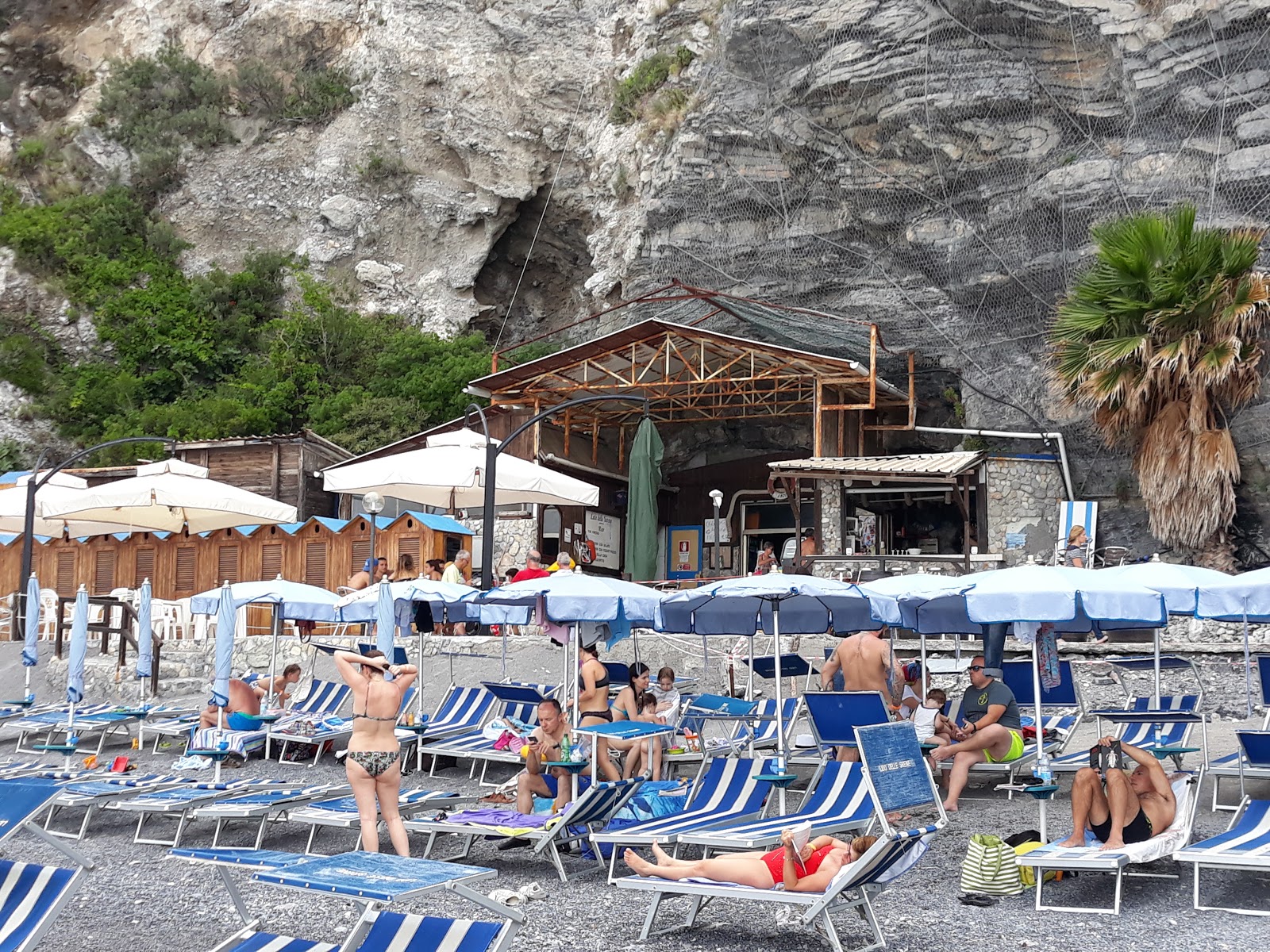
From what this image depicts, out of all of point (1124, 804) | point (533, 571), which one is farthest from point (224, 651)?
point (1124, 804)

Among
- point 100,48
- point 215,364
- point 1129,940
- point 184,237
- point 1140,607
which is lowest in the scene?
point 1129,940

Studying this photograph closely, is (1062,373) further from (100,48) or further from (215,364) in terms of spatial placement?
(100,48)

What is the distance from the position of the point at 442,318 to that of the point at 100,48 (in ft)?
62.3

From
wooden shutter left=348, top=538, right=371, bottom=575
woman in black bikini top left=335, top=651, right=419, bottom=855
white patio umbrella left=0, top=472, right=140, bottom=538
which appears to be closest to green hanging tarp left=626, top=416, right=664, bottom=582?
wooden shutter left=348, top=538, right=371, bottom=575

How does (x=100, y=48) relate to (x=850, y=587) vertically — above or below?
above

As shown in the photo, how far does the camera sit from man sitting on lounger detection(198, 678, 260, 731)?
10852 millimetres

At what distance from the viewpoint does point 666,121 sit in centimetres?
2884

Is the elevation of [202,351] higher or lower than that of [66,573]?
higher

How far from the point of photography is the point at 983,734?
885 cm

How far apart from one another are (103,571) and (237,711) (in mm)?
12777

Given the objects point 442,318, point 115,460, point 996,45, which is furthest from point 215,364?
point 996,45

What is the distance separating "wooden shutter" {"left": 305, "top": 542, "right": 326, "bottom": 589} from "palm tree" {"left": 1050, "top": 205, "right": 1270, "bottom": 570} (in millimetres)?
12359

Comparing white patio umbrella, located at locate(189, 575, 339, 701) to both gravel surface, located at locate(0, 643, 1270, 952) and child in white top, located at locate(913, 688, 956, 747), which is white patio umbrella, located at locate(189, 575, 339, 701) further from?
child in white top, located at locate(913, 688, 956, 747)

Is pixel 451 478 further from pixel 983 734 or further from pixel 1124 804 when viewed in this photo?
pixel 1124 804
